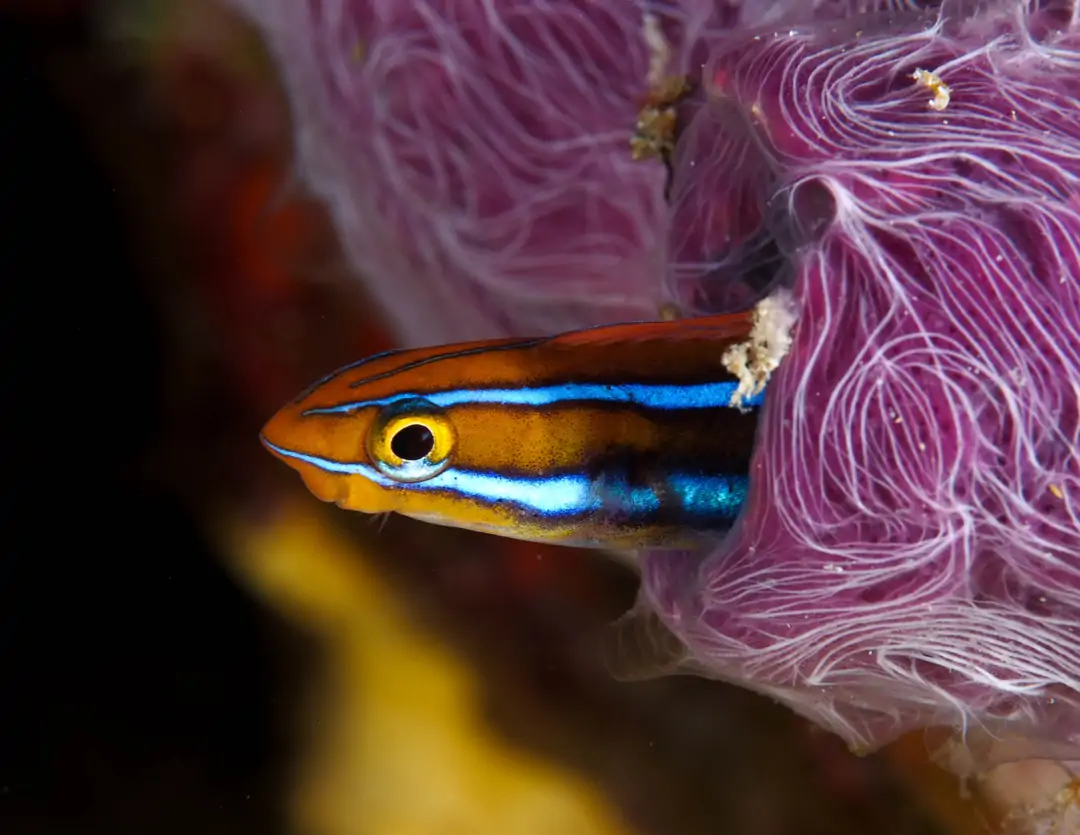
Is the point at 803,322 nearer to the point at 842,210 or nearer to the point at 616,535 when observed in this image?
the point at 842,210

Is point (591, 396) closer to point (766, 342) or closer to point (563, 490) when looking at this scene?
point (563, 490)

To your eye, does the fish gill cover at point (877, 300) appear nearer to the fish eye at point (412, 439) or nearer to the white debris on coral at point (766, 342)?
the white debris on coral at point (766, 342)

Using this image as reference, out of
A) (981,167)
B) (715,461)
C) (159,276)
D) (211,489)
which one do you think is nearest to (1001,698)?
(715,461)

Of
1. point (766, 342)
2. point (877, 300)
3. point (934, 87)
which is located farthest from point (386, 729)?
point (934, 87)

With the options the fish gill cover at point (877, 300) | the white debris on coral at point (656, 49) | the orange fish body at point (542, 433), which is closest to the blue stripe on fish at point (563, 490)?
the orange fish body at point (542, 433)

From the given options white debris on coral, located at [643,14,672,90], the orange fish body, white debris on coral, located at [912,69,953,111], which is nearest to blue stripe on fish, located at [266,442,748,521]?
the orange fish body

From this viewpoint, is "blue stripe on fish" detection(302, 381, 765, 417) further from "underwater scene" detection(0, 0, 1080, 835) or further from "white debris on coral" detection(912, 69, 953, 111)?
"white debris on coral" detection(912, 69, 953, 111)
